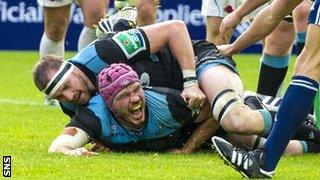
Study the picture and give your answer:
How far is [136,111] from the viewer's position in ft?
22.6

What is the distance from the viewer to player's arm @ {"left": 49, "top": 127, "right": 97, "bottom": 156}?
691 centimetres

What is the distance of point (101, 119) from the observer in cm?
701

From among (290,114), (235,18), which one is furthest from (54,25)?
(290,114)

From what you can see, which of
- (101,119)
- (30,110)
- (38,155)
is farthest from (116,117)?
(30,110)

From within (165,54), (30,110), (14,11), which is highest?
(165,54)

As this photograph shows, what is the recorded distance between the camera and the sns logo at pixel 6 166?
20.4 feet

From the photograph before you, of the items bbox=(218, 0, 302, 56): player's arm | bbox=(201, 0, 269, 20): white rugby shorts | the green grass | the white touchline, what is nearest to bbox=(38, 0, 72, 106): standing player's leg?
the white touchline

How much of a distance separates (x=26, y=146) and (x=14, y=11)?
29.8ft

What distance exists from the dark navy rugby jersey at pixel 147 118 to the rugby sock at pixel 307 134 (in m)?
0.72

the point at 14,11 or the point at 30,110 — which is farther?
the point at 14,11

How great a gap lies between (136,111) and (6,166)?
0.92 metres

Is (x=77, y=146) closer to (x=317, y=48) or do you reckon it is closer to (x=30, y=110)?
(x=317, y=48)

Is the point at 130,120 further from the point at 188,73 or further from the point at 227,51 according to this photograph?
the point at 227,51

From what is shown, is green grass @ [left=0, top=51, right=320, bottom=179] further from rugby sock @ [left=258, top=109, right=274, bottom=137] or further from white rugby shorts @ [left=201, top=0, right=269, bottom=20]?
white rugby shorts @ [left=201, top=0, right=269, bottom=20]
